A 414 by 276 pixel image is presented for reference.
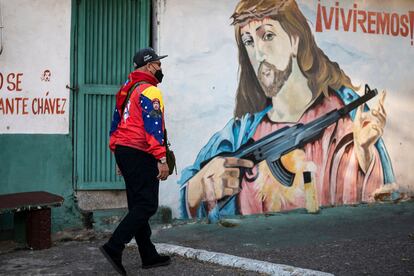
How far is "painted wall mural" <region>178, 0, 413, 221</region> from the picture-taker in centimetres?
778

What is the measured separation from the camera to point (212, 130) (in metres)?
7.73

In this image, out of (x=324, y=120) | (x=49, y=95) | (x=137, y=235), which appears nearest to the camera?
(x=137, y=235)

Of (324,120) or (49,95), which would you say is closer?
(49,95)

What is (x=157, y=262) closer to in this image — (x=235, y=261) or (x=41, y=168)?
(x=235, y=261)

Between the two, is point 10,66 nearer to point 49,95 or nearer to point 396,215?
point 49,95

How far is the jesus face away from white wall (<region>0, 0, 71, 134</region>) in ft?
A: 7.03

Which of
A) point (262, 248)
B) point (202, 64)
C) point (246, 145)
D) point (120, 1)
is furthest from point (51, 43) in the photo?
point (262, 248)

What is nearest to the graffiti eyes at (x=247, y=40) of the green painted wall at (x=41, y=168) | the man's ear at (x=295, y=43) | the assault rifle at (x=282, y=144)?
the man's ear at (x=295, y=43)

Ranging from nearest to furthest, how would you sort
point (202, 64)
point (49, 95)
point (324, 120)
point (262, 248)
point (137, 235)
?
1. point (137, 235)
2. point (262, 248)
3. point (49, 95)
4. point (202, 64)
5. point (324, 120)

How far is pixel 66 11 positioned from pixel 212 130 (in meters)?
2.07

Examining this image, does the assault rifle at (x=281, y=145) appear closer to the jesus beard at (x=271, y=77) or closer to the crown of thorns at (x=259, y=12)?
the jesus beard at (x=271, y=77)

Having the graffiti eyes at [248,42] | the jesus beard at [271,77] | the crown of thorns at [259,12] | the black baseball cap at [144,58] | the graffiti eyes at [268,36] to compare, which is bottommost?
the black baseball cap at [144,58]

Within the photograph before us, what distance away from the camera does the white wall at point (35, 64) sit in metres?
6.86

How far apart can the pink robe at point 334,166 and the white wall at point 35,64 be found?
7.81 ft
